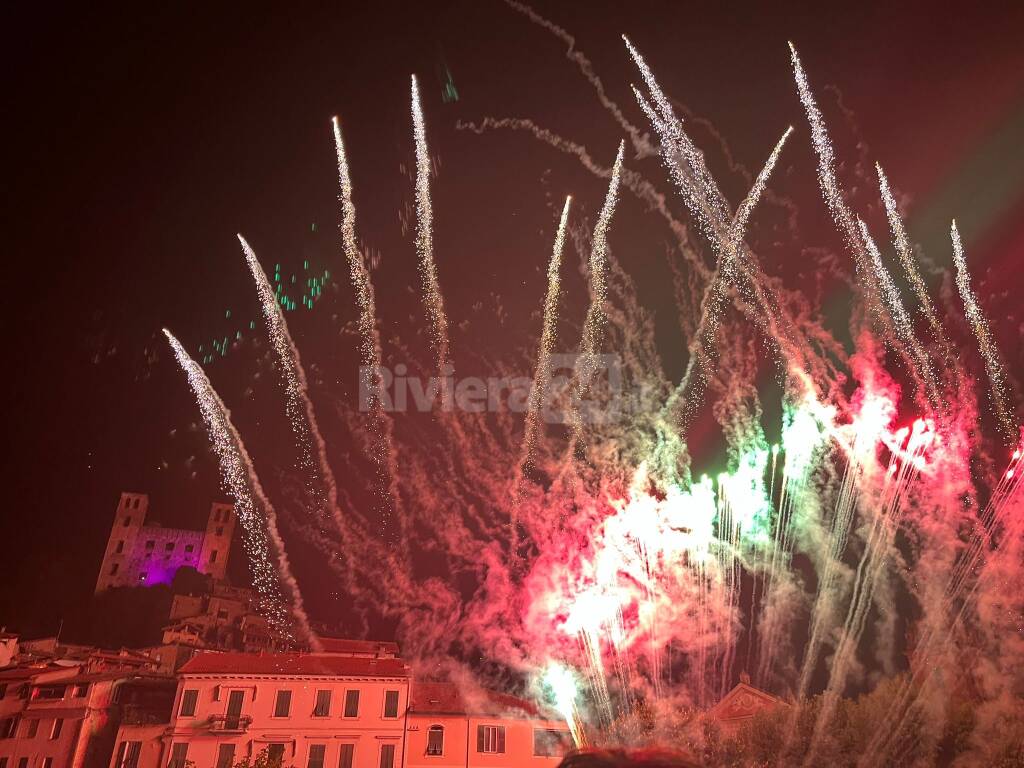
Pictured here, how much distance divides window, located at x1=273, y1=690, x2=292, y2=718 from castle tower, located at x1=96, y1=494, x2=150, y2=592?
172 ft

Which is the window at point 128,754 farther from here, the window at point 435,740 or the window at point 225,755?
the window at point 435,740

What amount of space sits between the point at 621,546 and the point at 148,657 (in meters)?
36.4

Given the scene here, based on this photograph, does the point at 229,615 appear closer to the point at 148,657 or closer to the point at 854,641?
the point at 148,657

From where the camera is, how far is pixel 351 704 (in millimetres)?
34812

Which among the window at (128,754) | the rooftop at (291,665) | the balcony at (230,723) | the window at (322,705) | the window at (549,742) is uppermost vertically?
the rooftop at (291,665)

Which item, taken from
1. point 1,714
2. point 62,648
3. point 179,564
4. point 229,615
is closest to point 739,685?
point 1,714

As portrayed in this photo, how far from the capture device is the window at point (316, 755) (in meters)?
33.6

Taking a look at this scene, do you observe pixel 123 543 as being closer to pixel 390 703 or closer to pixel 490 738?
pixel 390 703

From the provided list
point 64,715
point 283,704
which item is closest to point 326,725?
point 283,704

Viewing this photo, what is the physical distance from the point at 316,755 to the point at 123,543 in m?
57.8

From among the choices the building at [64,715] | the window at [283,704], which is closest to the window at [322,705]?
the window at [283,704]

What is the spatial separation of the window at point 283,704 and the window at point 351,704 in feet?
8.57

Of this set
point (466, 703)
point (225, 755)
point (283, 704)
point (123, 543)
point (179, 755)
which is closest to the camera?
point (179, 755)

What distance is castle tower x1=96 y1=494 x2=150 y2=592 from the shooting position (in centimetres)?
7850
